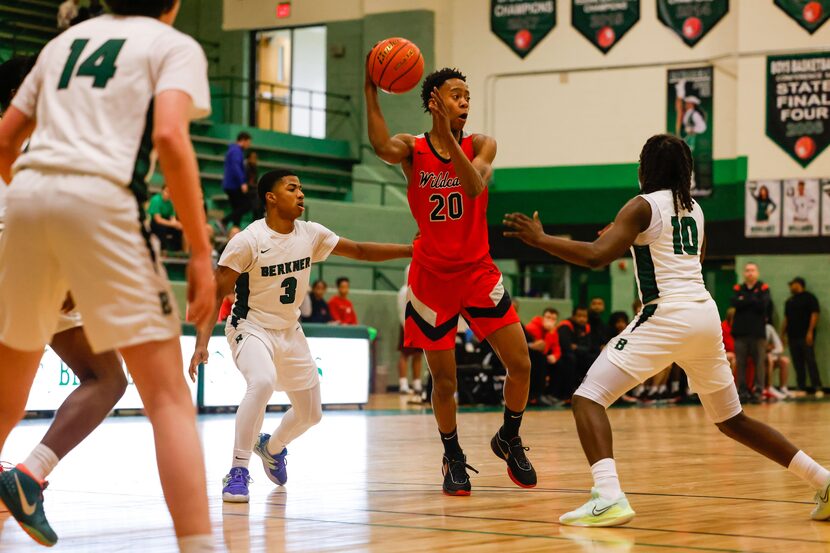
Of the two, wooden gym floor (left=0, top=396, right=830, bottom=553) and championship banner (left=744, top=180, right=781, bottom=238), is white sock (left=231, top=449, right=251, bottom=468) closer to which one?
wooden gym floor (left=0, top=396, right=830, bottom=553)

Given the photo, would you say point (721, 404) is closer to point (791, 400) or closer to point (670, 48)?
point (791, 400)

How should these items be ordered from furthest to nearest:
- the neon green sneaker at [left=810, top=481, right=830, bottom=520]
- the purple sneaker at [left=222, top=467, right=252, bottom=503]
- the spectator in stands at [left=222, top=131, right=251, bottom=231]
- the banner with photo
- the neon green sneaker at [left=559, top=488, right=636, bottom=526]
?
the banner with photo
the spectator in stands at [left=222, top=131, right=251, bottom=231]
the purple sneaker at [left=222, top=467, right=252, bottom=503]
the neon green sneaker at [left=810, top=481, right=830, bottom=520]
the neon green sneaker at [left=559, top=488, right=636, bottom=526]

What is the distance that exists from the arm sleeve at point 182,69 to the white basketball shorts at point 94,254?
31cm

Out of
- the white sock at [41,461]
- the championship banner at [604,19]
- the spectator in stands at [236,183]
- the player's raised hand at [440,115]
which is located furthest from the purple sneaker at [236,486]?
the championship banner at [604,19]

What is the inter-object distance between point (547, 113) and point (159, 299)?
69.3 feet

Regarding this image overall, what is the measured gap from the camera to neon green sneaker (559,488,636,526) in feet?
15.8

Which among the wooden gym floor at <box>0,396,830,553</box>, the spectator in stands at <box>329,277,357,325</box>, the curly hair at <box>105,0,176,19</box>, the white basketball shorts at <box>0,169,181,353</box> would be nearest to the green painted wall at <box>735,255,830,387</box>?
the spectator in stands at <box>329,277,357,325</box>

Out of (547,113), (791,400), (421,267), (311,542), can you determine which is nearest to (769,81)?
(547,113)

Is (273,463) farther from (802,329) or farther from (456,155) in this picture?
(802,329)

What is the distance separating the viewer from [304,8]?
2522cm

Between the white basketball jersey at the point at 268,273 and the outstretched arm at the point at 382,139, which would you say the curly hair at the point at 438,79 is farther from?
the white basketball jersey at the point at 268,273

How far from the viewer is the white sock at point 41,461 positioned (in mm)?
4418

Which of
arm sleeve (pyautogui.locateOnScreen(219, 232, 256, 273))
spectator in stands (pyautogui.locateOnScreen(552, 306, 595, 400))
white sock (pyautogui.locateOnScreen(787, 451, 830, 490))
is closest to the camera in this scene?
white sock (pyautogui.locateOnScreen(787, 451, 830, 490))

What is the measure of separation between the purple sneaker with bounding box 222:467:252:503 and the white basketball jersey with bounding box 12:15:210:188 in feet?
8.95
